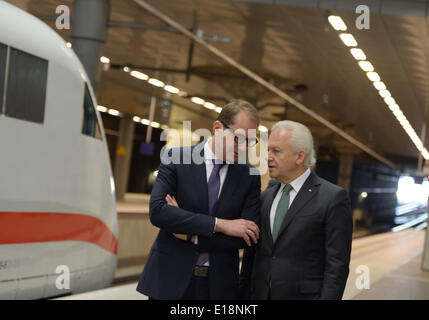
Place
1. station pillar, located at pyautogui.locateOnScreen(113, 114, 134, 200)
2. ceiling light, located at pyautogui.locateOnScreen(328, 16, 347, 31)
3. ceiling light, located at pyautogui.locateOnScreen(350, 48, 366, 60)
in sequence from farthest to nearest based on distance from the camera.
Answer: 1. station pillar, located at pyautogui.locateOnScreen(113, 114, 134, 200)
2. ceiling light, located at pyautogui.locateOnScreen(350, 48, 366, 60)
3. ceiling light, located at pyautogui.locateOnScreen(328, 16, 347, 31)

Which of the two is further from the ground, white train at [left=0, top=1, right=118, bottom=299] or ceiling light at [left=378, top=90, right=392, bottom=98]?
ceiling light at [left=378, top=90, right=392, bottom=98]

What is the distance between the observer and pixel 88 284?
29.5 feet

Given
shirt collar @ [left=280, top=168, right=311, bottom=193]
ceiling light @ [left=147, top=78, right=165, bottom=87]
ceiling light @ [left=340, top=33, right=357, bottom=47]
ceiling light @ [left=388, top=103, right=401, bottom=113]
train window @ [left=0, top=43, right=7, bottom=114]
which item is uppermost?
ceiling light @ [left=340, top=33, right=357, bottom=47]

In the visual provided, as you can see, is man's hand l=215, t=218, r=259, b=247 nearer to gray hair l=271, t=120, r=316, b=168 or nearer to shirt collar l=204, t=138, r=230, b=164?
shirt collar l=204, t=138, r=230, b=164

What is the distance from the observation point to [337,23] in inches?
A: 514

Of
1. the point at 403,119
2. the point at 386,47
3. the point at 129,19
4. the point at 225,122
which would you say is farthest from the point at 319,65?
the point at 225,122

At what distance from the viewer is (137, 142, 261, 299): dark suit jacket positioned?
3475 millimetres

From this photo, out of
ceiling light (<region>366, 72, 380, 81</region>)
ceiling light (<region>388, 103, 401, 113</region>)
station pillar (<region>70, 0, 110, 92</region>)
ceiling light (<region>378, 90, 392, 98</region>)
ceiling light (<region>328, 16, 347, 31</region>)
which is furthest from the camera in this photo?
ceiling light (<region>388, 103, 401, 113</region>)

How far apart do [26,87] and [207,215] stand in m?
4.55

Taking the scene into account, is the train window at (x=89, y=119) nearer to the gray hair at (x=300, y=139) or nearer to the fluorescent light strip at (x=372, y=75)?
the fluorescent light strip at (x=372, y=75)

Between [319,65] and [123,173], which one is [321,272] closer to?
[319,65]

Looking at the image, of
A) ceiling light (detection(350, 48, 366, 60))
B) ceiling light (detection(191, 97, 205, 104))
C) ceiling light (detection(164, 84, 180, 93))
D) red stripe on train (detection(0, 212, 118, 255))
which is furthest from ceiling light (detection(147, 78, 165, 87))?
red stripe on train (detection(0, 212, 118, 255))

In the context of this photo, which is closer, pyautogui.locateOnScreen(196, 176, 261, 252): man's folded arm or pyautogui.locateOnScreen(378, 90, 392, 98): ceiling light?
pyautogui.locateOnScreen(196, 176, 261, 252): man's folded arm

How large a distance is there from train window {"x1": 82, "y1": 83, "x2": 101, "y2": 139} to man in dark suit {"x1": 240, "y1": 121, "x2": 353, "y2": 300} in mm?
5502
